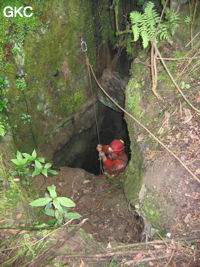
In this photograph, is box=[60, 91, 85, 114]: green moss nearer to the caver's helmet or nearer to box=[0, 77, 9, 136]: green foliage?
the caver's helmet

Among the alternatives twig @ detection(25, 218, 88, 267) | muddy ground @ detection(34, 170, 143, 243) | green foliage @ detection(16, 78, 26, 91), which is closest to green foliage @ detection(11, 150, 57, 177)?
twig @ detection(25, 218, 88, 267)

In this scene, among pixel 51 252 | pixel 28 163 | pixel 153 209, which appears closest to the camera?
pixel 51 252

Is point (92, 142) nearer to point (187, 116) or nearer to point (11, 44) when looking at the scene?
point (11, 44)

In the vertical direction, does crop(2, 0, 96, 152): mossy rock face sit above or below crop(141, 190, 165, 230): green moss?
above

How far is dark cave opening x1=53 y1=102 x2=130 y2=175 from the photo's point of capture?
5.97 metres

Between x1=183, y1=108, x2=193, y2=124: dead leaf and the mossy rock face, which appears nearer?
x1=183, y1=108, x2=193, y2=124: dead leaf

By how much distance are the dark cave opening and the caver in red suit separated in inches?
30.6

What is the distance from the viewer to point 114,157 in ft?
18.9

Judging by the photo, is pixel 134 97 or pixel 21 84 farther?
pixel 21 84

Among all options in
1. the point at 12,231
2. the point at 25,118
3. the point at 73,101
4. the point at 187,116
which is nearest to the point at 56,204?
the point at 12,231

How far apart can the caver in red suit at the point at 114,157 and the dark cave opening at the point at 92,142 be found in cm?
78

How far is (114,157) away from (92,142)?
131cm

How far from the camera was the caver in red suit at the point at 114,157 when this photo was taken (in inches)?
222

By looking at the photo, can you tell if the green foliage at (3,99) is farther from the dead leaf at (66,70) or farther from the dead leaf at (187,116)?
the dead leaf at (187,116)
